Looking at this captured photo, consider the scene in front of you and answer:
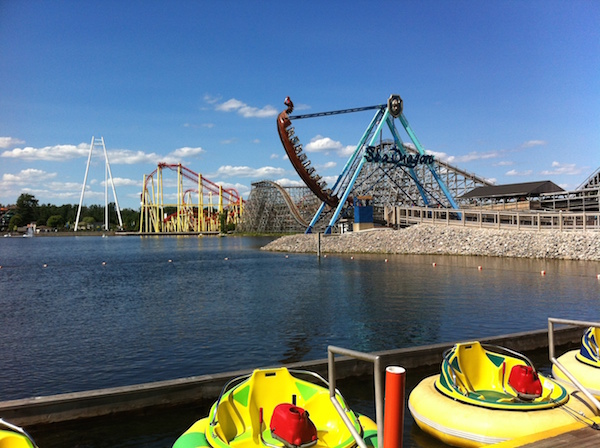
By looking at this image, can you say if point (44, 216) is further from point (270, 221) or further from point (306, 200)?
point (306, 200)

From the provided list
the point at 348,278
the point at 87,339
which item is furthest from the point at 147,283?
the point at 87,339

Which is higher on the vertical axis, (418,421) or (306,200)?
(306,200)

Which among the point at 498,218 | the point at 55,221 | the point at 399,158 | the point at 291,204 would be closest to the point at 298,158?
the point at 399,158

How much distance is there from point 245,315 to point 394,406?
619 inches

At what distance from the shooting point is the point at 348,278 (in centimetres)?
3167

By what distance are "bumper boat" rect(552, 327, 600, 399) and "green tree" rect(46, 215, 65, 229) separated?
202391 millimetres

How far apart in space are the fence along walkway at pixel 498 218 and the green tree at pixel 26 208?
175180mm

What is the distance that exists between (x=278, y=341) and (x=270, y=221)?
328 feet

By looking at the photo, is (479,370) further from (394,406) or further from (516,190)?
(516,190)

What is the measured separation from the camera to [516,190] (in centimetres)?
6322

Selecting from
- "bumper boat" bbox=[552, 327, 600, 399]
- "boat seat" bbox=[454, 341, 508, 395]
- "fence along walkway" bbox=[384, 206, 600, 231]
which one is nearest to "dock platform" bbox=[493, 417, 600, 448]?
"boat seat" bbox=[454, 341, 508, 395]

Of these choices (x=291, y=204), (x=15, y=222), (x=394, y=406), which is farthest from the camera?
(x=15, y=222)

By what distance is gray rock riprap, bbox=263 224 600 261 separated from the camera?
131ft

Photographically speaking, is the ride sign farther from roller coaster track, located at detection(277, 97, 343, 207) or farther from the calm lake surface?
the calm lake surface
